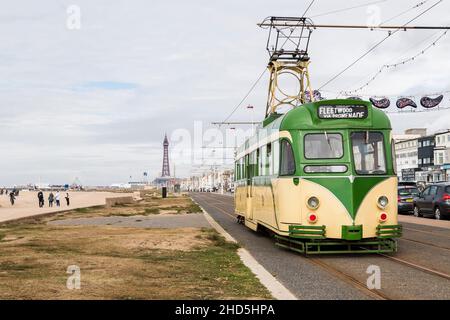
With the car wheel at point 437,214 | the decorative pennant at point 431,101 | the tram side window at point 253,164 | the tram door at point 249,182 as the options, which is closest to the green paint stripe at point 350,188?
the tram side window at point 253,164

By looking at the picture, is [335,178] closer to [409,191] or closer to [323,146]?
[323,146]

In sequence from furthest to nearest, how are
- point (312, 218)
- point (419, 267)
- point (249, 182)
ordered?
point (249, 182)
point (312, 218)
point (419, 267)

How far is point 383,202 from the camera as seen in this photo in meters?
12.2

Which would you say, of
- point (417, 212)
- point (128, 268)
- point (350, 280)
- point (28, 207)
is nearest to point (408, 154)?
point (28, 207)

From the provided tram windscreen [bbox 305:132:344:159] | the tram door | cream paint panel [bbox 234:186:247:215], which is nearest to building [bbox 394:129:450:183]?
cream paint panel [bbox 234:186:247:215]

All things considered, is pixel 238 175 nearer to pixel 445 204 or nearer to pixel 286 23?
pixel 286 23

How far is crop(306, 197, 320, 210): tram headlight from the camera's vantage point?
12.1 metres

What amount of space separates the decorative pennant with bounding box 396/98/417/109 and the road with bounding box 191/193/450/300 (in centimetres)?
2054

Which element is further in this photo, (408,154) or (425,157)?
(408,154)

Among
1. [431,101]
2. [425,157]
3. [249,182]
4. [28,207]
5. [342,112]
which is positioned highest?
[431,101]

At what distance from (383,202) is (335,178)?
1217mm

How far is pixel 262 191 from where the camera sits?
604 inches

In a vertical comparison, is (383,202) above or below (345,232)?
above

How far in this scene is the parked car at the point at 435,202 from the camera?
24.9 metres
